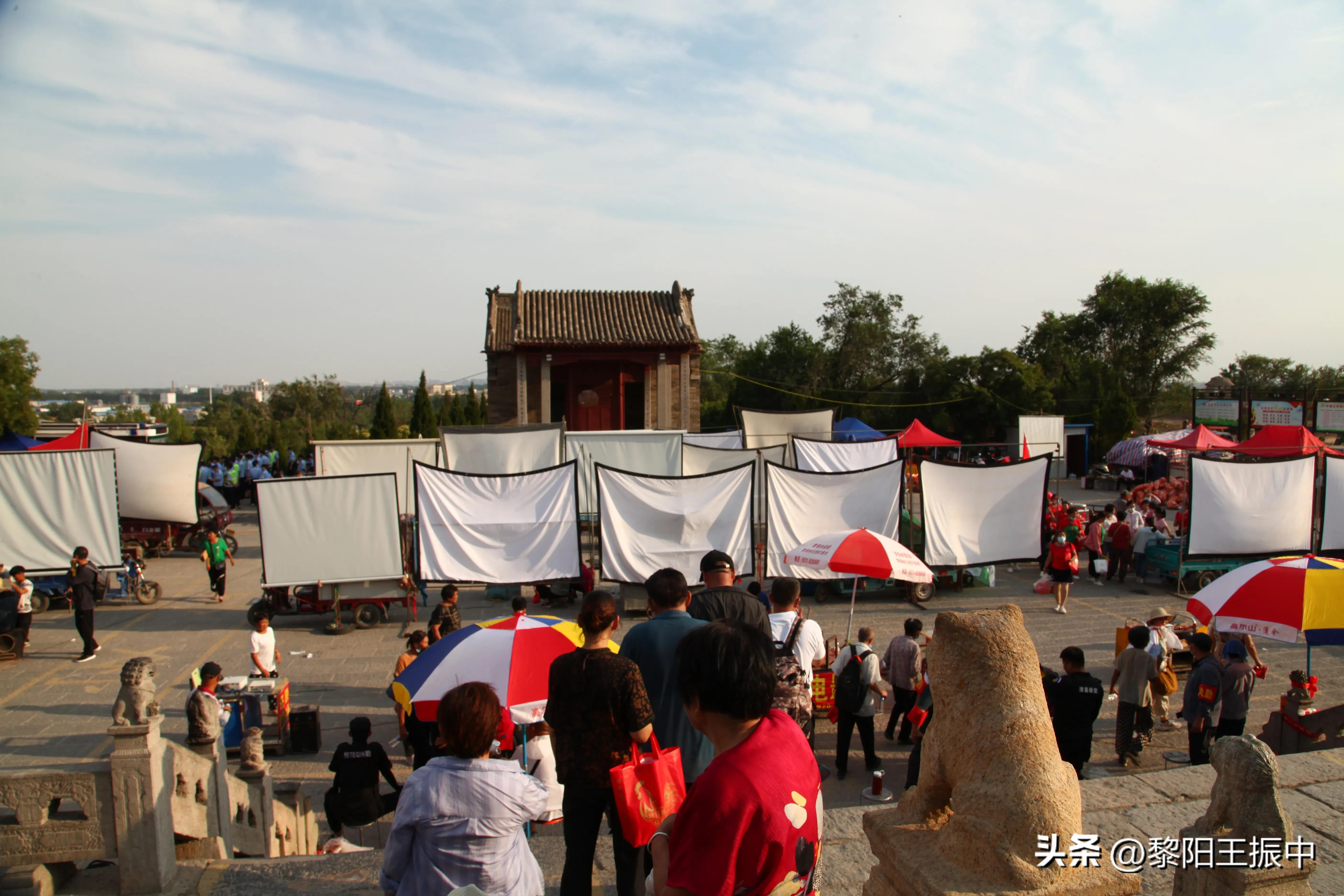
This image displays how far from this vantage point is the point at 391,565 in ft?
40.8

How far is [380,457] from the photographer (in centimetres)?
1694

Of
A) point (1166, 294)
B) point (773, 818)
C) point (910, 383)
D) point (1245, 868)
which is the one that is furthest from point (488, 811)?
point (1166, 294)

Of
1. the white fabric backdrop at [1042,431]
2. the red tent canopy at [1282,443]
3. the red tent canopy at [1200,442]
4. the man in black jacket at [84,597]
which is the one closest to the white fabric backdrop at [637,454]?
the man in black jacket at [84,597]

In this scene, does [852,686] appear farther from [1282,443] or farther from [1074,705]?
[1282,443]

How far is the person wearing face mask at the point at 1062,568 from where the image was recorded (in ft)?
42.7

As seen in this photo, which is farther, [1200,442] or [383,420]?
[383,420]

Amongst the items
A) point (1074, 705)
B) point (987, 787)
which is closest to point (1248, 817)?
point (987, 787)

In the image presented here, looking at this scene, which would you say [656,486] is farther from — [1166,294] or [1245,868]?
[1166,294]

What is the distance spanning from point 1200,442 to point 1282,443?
3375 mm

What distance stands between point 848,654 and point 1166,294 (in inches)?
1885

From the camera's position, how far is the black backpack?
689 cm

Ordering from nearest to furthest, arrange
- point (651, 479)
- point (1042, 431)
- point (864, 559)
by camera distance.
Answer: point (864, 559)
point (651, 479)
point (1042, 431)

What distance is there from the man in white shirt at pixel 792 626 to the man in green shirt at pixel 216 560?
11.8 meters

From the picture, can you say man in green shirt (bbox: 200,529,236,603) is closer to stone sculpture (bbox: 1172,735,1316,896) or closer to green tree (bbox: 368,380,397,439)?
stone sculpture (bbox: 1172,735,1316,896)
